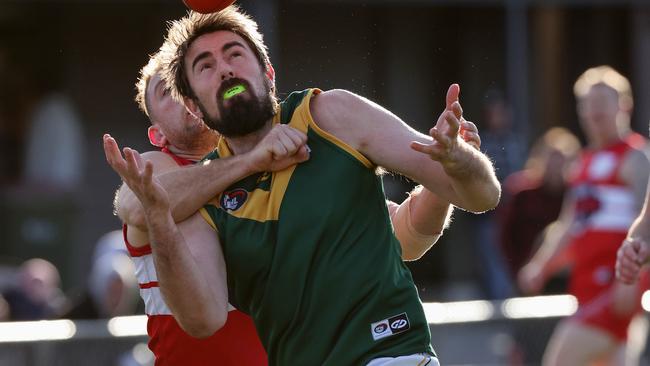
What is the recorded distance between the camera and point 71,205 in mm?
17047

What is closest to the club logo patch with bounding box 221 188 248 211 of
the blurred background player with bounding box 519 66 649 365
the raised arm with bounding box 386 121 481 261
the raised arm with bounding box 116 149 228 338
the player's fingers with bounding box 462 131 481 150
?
the raised arm with bounding box 116 149 228 338

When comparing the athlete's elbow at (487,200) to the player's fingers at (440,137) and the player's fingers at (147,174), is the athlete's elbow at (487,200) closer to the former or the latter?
the player's fingers at (440,137)

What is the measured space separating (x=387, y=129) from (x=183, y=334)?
50.3 inches

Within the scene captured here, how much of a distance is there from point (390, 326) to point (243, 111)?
3.00 feet

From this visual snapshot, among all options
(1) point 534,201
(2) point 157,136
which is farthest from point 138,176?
(1) point 534,201

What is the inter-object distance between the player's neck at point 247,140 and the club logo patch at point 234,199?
18 centimetres

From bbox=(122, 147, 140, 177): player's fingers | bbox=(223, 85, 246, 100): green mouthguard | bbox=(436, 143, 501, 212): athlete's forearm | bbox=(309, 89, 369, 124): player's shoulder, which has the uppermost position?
bbox=(223, 85, 246, 100): green mouthguard

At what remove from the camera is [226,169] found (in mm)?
5309

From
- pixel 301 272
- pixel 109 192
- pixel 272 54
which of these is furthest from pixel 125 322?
pixel 109 192

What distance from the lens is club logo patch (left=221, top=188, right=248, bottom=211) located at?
531 centimetres

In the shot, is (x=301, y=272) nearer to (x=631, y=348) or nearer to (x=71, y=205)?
(x=631, y=348)

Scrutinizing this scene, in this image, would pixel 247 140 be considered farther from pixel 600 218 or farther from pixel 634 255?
pixel 600 218

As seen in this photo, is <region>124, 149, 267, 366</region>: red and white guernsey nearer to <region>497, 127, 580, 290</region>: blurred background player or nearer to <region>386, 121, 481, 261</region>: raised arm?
<region>386, 121, 481, 261</region>: raised arm

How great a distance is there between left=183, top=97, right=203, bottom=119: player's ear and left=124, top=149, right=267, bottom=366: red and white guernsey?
1.98 feet
